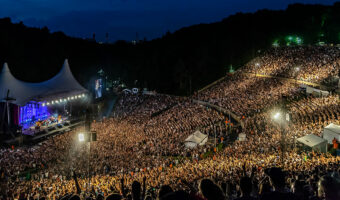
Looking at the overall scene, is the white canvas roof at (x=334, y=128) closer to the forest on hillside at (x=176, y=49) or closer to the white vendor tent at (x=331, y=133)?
the white vendor tent at (x=331, y=133)

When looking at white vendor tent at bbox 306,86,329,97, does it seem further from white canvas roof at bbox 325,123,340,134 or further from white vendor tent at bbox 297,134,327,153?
white vendor tent at bbox 297,134,327,153

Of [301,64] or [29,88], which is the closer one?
[29,88]

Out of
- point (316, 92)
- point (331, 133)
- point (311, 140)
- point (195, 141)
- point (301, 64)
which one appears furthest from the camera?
point (301, 64)

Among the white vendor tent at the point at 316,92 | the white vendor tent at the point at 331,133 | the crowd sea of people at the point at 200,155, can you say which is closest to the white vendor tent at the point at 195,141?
the crowd sea of people at the point at 200,155

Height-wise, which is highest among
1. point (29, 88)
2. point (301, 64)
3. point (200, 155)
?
point (301, 64)

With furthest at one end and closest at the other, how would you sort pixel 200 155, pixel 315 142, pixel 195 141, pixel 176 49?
pixel 176 49, pixel 195 141, pixel 200 155, pixel 315 142

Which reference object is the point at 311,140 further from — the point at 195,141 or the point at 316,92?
the point at 316,92

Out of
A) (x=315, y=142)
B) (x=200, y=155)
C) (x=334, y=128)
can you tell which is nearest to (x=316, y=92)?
(x=334, y=128)
